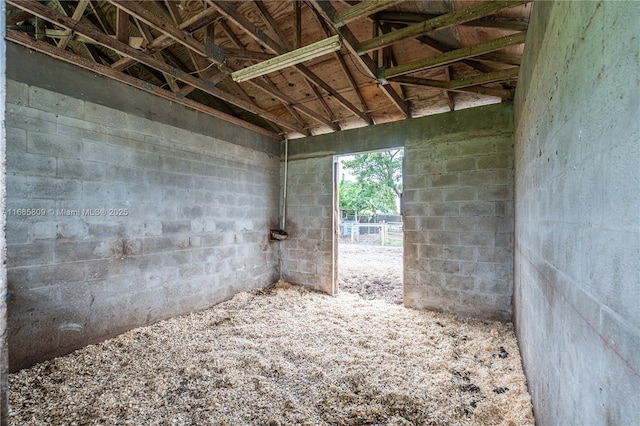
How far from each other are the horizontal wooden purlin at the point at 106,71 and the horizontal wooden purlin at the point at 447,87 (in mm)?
2418

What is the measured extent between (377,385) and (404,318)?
1.52 meters

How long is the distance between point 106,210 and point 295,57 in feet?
7.83

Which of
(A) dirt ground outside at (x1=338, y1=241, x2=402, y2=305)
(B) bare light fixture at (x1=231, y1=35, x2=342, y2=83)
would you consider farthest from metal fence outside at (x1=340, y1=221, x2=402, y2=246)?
(B) bare light fixture at (x1=231, y1=35, x2=342, y2=83)

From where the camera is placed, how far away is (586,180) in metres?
0.96

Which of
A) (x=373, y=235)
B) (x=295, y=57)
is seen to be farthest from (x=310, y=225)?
(x=373, y=235)

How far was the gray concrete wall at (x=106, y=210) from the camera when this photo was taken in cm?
237

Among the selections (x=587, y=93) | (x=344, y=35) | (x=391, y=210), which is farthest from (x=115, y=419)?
(x=391, y=210)

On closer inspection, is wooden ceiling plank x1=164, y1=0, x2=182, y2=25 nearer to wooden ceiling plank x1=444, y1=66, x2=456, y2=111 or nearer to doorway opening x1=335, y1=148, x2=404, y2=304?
wooden ceiling plank x1=444, y1=66, x2=456, y2=111

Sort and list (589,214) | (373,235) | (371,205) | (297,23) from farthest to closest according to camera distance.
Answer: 1. (371,205)
2. (373,235)
3. (297,23)
4. (589,214)

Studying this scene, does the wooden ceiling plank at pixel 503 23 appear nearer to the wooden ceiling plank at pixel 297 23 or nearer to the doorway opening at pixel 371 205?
the wooden ceiling plank at pixel 297 23

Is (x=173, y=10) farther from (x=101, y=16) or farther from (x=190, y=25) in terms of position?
(x=101, y=16)

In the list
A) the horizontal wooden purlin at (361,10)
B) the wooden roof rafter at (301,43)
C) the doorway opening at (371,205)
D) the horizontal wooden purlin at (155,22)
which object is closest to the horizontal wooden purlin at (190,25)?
the wooden roof rafter at (301,43)

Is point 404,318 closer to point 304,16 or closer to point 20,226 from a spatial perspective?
point 304,16

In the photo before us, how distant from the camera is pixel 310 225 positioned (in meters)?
4.80
